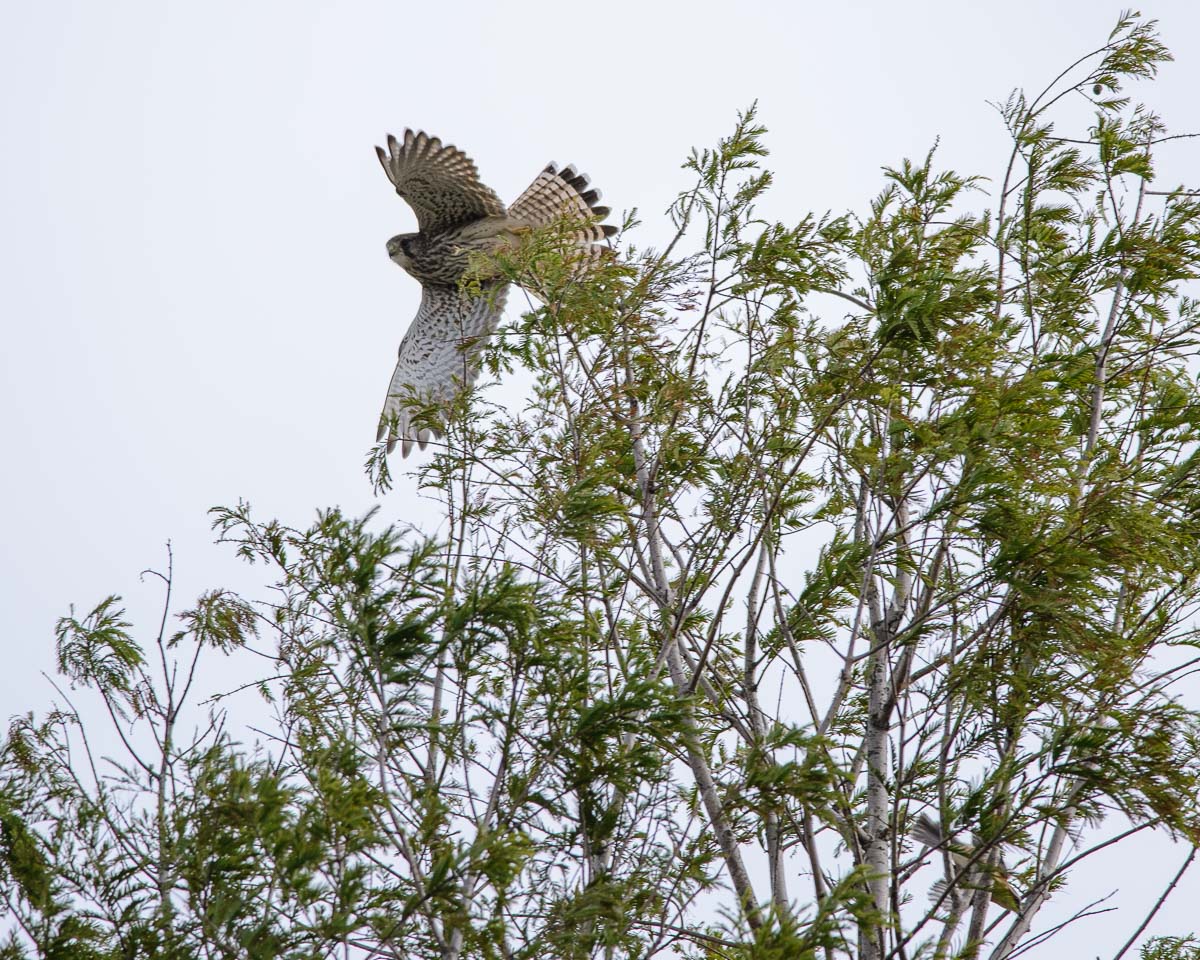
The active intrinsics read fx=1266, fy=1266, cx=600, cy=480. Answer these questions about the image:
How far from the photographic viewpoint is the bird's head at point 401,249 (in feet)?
37.1

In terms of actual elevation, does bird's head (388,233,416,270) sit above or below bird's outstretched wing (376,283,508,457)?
above

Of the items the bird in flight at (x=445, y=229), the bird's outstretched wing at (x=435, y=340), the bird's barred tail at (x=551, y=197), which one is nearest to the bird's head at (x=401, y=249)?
the bird in flight at (x=445, y=229)

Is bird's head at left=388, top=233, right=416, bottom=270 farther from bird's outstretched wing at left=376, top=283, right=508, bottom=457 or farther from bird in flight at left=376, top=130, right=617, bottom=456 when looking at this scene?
bird's outstretched wing at left=376, top=283, right=508, bottom=457

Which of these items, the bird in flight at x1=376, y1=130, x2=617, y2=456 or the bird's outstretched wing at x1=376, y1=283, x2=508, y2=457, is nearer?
the bird in flight at x1=376, y1=130, x2=617, y2=456

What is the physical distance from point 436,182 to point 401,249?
2.95 feet

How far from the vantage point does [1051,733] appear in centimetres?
519

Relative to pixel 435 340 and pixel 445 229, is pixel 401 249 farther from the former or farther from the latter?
pixel 435 340

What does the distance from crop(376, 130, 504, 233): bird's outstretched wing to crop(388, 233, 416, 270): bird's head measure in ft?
0.64

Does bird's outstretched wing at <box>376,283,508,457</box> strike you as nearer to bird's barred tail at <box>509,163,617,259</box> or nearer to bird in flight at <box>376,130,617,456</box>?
bird in flight at <box>376,130,617,456</box>

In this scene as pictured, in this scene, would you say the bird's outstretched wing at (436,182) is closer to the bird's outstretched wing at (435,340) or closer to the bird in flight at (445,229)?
the bird in flight at (445,229)

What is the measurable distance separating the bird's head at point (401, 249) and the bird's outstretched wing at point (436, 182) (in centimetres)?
20

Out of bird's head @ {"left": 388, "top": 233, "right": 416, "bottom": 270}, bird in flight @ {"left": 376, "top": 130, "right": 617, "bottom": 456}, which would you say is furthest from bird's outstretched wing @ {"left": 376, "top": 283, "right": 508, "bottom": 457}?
bird's head @ {"left": 388, "top": 233, "right": 416, "bottom": 270}

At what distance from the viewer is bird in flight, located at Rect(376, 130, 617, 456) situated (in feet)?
34.5

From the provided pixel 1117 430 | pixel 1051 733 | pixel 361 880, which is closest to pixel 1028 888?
pixel 1051 733
